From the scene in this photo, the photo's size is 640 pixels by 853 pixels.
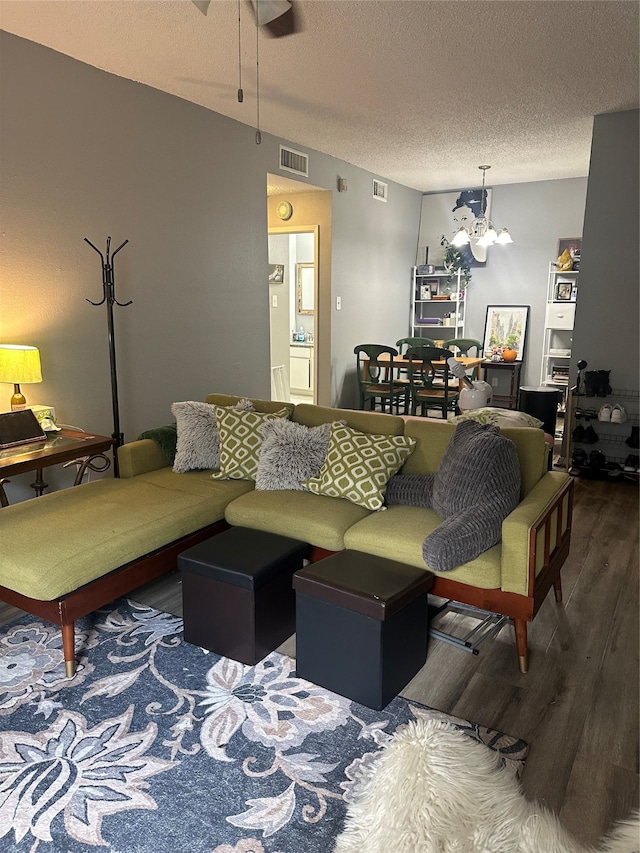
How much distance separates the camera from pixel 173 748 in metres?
1.94

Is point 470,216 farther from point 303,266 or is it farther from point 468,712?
point 468,712

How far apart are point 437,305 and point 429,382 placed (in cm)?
214

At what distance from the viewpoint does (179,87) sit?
4148mm

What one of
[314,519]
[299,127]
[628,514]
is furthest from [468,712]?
[299,127]

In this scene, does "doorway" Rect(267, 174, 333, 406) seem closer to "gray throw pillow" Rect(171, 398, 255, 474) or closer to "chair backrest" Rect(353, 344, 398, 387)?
"chair backrest" Rect(353, 344, 398, 387)

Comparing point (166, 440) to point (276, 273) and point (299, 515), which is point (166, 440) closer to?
point (299, 515)

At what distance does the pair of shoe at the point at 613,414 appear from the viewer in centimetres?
478

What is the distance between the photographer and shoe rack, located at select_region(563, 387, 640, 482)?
487 centimetres

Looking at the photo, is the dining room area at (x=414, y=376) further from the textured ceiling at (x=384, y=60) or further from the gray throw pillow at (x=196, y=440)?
the gray throw pillow at (x=196, y=440)

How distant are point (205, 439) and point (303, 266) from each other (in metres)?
5.67

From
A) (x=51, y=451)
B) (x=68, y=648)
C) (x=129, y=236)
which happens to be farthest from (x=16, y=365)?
(x=68, y=648)

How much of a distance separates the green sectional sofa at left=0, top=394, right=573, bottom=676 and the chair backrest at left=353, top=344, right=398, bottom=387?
3366 mm

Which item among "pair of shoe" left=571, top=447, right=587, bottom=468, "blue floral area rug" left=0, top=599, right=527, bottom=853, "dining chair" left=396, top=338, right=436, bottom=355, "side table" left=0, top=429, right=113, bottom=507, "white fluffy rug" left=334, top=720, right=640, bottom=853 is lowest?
"blue floral area rug" left=0, top=599, right=527, bottom=853

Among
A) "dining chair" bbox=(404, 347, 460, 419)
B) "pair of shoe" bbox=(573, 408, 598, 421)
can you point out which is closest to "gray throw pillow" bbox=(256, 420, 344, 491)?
"pair of shoe" bbox=(573, 408, 598, 421)
